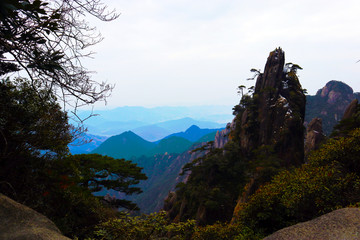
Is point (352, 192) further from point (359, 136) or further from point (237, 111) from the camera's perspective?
point (237, 111)

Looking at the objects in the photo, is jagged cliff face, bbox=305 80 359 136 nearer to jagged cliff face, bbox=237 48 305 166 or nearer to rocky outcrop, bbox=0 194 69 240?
Answer: jagged cliff face, bbox=237 48 305 166

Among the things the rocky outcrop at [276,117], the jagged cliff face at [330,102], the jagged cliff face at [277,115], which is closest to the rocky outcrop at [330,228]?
the rocky outcrop at [276,117]

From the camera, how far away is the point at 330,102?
96188mm

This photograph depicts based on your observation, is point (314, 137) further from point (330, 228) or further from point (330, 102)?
point (330, 102)

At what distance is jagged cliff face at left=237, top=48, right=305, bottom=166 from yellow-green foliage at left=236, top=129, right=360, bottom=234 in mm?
21617

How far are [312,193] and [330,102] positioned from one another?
110m

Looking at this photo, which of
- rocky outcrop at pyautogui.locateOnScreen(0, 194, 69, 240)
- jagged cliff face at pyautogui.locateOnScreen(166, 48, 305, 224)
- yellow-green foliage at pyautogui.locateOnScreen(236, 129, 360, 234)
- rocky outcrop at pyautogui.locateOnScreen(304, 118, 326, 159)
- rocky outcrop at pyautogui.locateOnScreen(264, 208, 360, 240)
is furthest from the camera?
rocky outcrop at pyautogui.locateOnScreen(304, 118, 326, 159)

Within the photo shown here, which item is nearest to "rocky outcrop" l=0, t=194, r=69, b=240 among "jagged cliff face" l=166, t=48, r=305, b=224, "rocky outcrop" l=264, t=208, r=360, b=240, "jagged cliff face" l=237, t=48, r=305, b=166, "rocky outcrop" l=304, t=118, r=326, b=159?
"rocky outcrop" l=264, t=208, r=360, b=240

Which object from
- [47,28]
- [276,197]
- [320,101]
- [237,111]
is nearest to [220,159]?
[237,111]

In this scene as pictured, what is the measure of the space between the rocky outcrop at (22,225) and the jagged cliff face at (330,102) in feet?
313

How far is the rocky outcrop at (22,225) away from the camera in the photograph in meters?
4.81

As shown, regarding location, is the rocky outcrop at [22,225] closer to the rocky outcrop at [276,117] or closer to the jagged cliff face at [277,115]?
the rocky outcrop at [276,117]

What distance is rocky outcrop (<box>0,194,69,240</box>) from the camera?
4809 mm

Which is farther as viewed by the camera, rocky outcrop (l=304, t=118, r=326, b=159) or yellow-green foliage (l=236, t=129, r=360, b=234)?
rocky outcrop (l=304, t=118, r=326, b=159)
